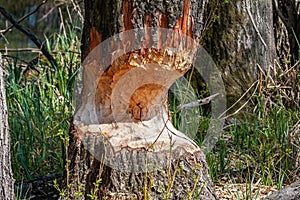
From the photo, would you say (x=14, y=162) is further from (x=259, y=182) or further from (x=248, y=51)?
(x=248, y=51)

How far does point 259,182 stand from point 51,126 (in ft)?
4.41

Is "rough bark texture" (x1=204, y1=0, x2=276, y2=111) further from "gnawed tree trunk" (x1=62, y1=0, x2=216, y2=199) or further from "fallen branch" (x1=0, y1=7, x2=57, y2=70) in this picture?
"gnawed tree trunk" (x1=62, y1=0, x2=216, y2=199)

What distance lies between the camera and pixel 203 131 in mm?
3787

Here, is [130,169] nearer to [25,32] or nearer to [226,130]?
[226,130]

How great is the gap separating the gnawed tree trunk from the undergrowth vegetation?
1.00 ft

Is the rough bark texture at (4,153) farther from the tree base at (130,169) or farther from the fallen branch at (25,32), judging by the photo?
the fallen branch at (25,32)

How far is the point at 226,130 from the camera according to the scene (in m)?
4.05

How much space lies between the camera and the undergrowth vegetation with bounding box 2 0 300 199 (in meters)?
3.39

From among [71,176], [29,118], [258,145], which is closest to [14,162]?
[29,118]

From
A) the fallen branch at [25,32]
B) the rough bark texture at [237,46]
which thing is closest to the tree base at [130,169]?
the rough bark texture at [237,46]

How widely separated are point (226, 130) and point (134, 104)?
1411 millimetres

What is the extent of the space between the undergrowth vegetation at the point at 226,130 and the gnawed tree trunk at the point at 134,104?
12.0 inches

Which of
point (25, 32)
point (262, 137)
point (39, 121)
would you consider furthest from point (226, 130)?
point (25, 32)

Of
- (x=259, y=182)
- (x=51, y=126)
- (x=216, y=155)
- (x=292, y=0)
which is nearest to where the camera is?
(x=259, y=182)
